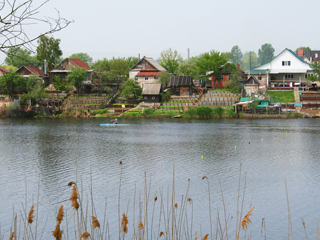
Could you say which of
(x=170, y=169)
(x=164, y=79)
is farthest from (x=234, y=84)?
(x=170, y=169)

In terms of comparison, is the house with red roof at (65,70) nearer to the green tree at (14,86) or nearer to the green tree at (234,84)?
the green tree at (14,86)

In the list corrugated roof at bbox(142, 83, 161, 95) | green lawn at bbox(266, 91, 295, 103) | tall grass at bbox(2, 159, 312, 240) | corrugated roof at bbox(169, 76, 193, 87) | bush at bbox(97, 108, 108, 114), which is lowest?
tall grass at bbox(2, 159, 312, 240)

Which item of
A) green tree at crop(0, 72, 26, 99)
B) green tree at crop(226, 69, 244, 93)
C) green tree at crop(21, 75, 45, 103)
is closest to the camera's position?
green tree at crop(21, 75, 45, 103)

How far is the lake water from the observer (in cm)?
1848

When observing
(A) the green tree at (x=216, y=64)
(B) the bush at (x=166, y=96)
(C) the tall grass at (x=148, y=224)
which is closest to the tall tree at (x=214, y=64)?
(A) the green tree at (x=216, y=64)

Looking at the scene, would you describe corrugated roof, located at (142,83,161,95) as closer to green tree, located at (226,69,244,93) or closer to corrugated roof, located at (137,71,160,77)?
corrugated roof, located at (137,71,160,77)

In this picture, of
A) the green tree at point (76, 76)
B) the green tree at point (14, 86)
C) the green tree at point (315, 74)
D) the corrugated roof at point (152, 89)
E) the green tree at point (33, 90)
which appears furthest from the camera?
the green tree at point (76, 76)

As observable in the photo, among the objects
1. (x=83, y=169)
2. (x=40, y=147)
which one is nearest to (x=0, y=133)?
(x=40, y=147)

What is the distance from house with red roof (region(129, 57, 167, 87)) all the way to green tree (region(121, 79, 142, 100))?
6106mm

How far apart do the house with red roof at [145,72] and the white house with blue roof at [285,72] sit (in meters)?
19.1

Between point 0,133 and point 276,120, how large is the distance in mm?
39962

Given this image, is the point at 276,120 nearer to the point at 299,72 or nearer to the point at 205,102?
the point at 205,102

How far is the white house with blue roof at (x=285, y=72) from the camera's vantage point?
270 feet

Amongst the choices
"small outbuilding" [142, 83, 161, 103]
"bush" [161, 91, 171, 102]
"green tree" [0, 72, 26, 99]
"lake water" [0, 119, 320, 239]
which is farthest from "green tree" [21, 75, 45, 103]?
"bush" [161, 91, 171, 102]
